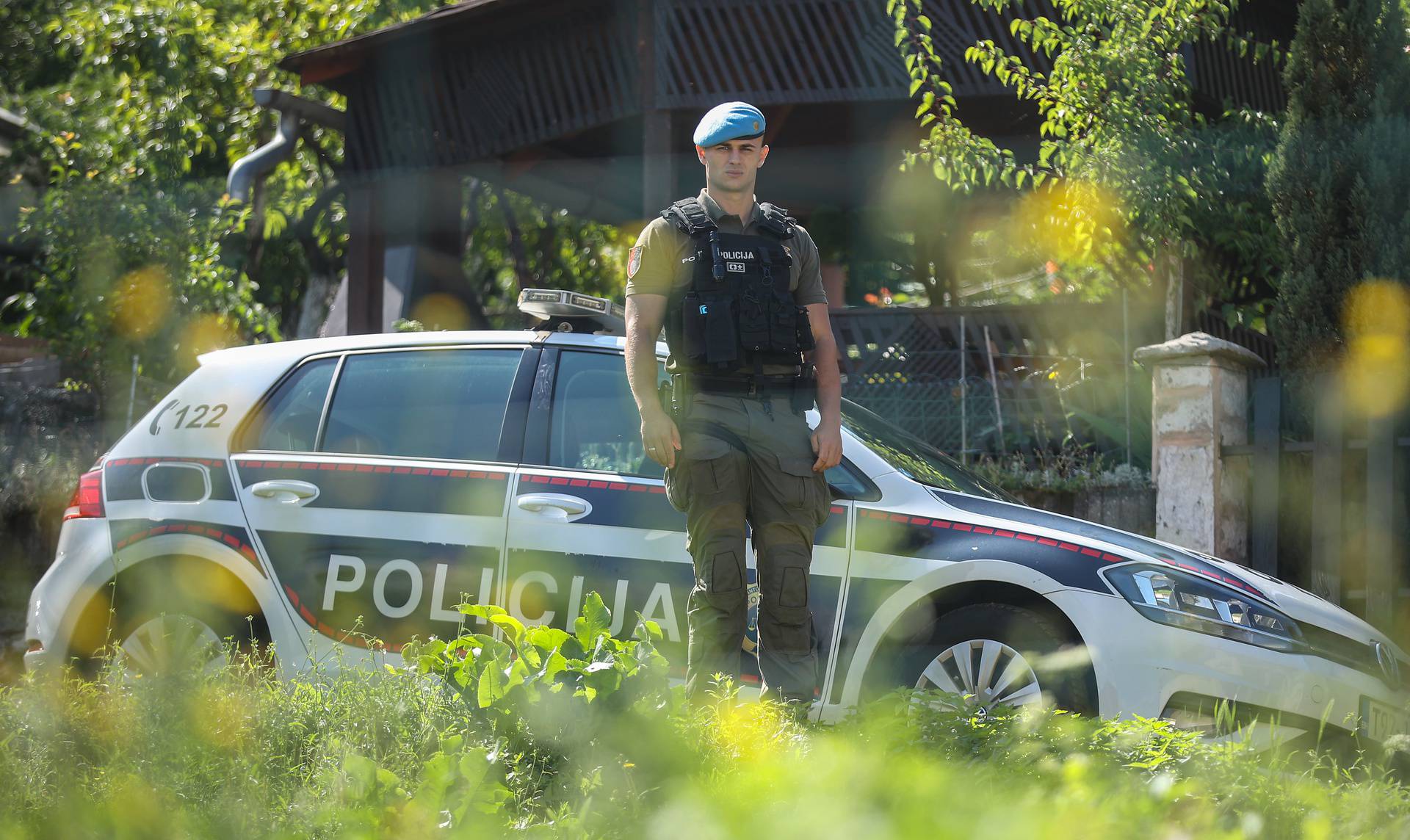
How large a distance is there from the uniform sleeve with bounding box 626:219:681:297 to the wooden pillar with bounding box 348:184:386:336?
28.6 ft

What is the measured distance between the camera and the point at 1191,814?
1.91 metres

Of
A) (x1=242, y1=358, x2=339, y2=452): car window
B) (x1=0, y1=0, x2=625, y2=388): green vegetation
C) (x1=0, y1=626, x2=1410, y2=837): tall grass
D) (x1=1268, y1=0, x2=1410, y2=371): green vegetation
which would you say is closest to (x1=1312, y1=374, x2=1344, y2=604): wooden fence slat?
(x1=1268, y1=0, x2=1410, y2=371): green vegetation

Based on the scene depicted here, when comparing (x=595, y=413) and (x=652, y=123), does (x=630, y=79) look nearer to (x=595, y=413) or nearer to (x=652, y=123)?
(x=652, y=123)

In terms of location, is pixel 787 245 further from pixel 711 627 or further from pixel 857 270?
pixel 857 270

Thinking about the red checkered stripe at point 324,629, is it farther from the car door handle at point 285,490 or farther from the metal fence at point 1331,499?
the metal fence at point 1331,499

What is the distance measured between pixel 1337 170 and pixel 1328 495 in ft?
5.49

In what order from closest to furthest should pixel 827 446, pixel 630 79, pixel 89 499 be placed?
pixel 827 446 → pixel 89 499 → pixel 630 79

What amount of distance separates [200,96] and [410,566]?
12635 millimetres

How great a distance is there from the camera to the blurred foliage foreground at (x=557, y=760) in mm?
1680

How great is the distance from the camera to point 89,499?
4660 mm

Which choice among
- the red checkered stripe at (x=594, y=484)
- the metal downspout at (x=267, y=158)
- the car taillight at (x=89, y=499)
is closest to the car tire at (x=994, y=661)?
the red checkered stripe at (x=594, y=484)

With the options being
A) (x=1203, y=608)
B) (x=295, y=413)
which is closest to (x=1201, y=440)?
(x=1203, y=608)

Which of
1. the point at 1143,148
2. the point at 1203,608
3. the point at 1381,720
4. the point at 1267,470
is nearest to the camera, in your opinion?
the point at 1203,608

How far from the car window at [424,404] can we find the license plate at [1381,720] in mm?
2857
